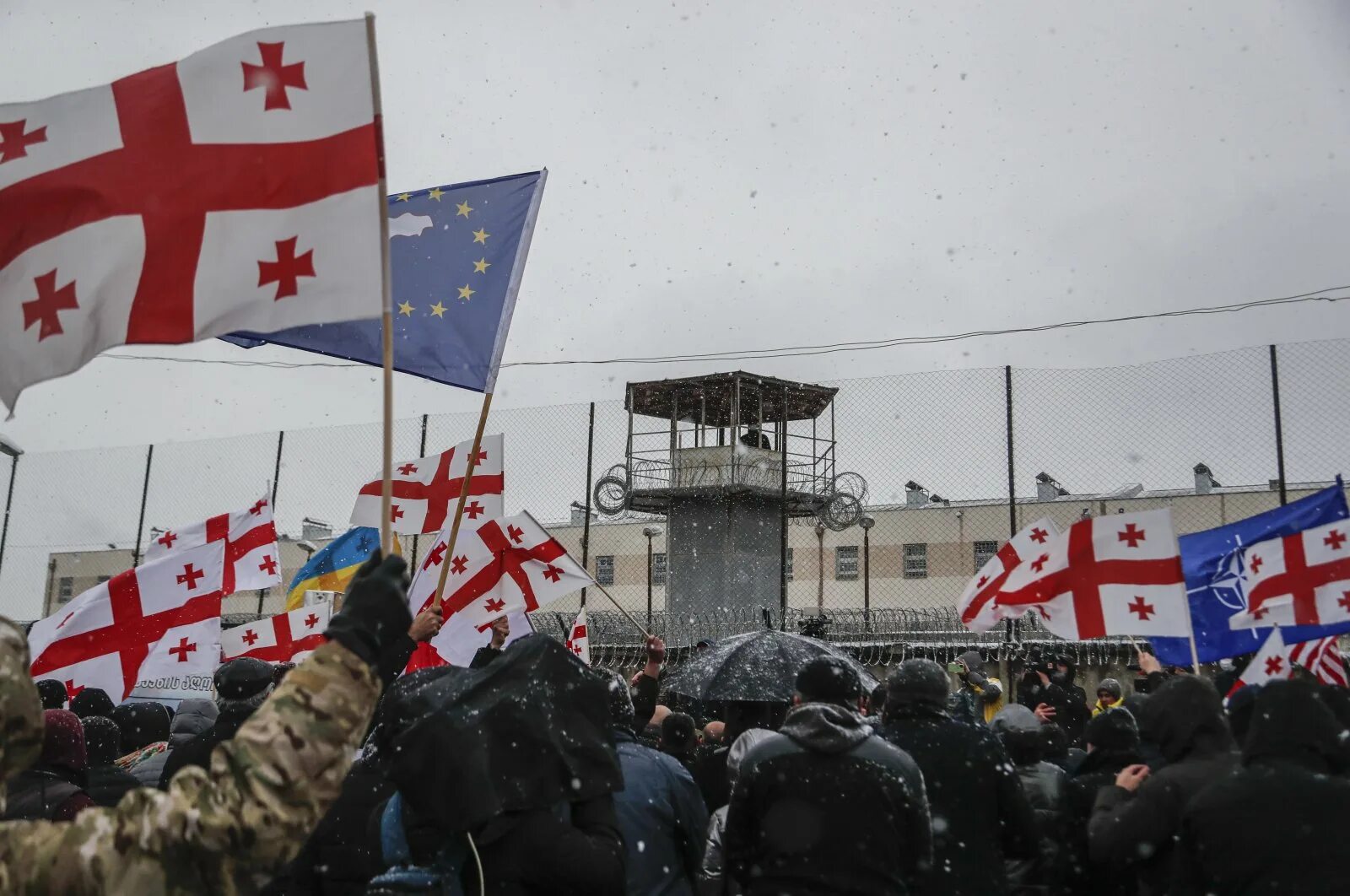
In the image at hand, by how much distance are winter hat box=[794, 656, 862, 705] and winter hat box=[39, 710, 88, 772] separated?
282 cm

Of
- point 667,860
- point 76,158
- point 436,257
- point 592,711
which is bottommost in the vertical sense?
point 667,860

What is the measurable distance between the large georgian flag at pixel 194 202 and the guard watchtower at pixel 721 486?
21.7m

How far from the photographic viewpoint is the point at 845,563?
1903 inches

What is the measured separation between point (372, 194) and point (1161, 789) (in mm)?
3273

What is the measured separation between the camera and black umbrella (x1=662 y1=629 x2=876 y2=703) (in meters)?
6.56

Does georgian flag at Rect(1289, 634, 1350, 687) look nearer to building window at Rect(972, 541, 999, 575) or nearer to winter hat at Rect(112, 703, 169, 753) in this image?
winter hat at Rect(112, 703, 169, 753)

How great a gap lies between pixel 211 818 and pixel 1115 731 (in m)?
3.85

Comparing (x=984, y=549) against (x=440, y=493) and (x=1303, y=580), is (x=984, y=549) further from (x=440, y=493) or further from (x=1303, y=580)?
(x=1303, y=580)

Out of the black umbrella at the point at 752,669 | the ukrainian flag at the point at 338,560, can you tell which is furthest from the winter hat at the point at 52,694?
the ukrainian flag at the point at 338,560

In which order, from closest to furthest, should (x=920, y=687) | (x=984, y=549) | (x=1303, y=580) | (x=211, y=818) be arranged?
(x=211, y=818) < (x=920, y=687) < (x=1303, y=580) < (x=984, y=549)

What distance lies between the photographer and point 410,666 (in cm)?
1032

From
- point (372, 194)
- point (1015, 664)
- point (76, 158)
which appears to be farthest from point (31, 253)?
point (1015, 664)

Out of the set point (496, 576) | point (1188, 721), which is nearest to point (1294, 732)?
point (1188, 721)

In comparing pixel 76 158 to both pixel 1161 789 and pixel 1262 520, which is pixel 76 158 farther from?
pixel 1262 520
